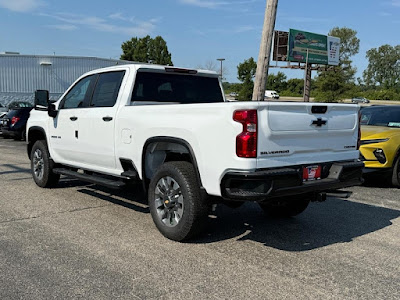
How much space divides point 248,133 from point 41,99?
4372 mm

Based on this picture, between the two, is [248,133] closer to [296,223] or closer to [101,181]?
[296,223]

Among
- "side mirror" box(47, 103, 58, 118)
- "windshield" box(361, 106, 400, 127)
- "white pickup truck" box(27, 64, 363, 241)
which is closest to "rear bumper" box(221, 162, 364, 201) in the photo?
"white pickup truck" box(27, 64, 363, 241)

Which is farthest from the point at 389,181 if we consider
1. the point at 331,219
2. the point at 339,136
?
→ the point at 339,136

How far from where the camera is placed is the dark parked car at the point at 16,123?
55.7ft

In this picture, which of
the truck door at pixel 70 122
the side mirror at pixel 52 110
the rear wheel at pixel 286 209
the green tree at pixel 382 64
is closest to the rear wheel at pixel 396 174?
the rear wheel at pixel 286 209

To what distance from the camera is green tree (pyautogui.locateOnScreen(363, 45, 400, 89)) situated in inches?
4449

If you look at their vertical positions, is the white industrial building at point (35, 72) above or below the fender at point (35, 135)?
above

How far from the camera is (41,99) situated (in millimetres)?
6914

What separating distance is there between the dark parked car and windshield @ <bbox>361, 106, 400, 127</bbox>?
13.1 meters

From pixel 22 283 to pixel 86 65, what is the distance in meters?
33.3

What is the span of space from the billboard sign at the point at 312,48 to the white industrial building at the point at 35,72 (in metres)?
20.8

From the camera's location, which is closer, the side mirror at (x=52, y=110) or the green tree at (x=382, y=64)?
the side mirror at (x=52, y=110)

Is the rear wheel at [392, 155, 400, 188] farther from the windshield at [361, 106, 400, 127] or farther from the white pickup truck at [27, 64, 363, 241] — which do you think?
the white pickup truck at [27, 64, 363, 241]

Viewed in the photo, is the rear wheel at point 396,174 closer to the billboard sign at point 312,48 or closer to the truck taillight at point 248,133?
the truck taillight at point 248,133
